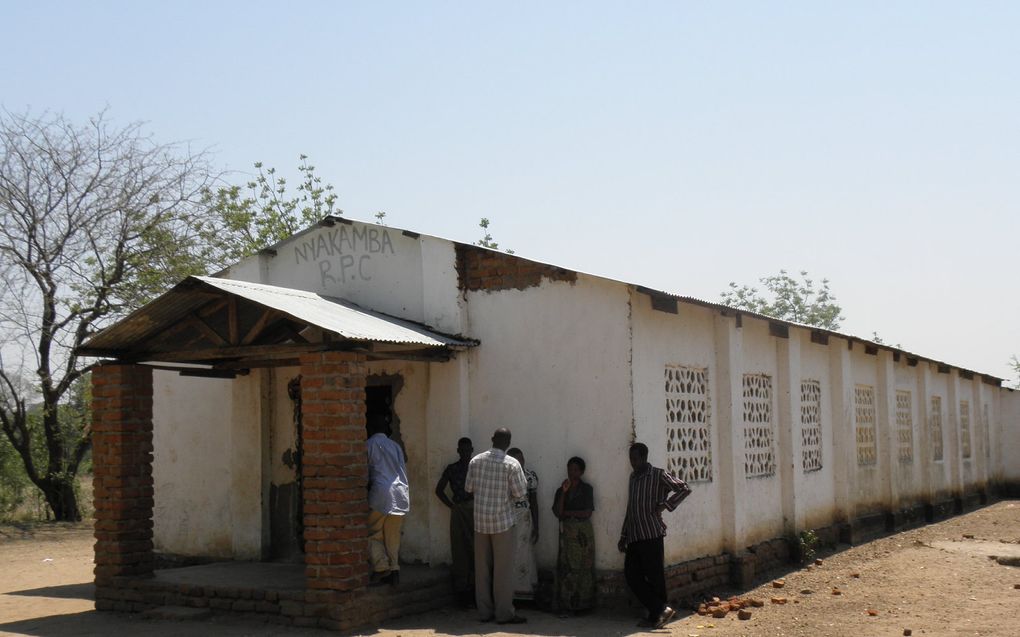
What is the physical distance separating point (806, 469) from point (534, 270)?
18.8 feet

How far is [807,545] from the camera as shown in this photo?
42.5ft

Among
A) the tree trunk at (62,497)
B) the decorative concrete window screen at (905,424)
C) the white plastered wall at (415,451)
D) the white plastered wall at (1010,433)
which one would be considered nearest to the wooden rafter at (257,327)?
the white plastered wall at (415,451)

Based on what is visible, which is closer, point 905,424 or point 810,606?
point 810,606

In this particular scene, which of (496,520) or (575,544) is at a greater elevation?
(496,520)

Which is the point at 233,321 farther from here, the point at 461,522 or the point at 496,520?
the point at 496,520

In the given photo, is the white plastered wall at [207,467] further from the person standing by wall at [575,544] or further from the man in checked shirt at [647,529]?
the man in checked shirt at [647,529]

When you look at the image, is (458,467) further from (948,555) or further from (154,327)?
(948,555)

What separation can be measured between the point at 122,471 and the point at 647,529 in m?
5.08

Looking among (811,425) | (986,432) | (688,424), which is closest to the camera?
(688,424)

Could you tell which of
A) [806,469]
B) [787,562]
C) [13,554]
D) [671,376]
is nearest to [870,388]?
[806,469]

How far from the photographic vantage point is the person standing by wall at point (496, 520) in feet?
30.1

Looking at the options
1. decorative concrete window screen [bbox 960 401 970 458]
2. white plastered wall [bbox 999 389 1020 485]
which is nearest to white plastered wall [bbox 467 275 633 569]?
decorative concrete window screen [bbox 960 401 970 458]

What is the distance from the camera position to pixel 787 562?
12.8m

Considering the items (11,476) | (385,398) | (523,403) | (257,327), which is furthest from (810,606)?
(11,476)
